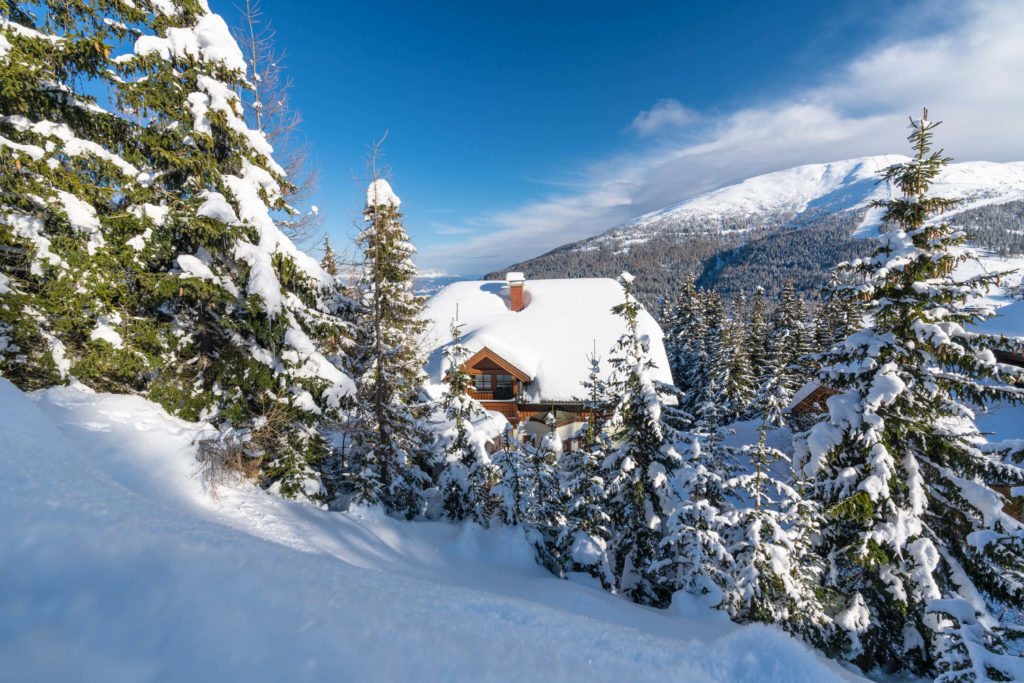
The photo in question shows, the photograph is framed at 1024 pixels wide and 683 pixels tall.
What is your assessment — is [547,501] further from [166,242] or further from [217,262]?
[166,242]

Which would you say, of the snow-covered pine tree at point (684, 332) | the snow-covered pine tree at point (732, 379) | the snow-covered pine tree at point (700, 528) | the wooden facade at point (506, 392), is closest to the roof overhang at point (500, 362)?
A: the wooden facade at point (506, 392)

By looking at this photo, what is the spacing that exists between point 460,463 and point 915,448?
30.2 ft

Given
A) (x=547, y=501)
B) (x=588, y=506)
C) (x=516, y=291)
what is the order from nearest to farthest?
(x=588, y=506) → (x=547, y=501) → (x=516, y=291)

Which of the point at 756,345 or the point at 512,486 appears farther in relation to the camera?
the point at 756,345

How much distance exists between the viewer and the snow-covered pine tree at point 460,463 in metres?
9.98

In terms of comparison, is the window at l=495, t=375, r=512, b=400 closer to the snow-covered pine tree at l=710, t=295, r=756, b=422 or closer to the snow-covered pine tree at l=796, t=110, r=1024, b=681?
the snow-covered pine tree at l=710, t=295, r=756, b=422

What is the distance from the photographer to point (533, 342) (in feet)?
79.7

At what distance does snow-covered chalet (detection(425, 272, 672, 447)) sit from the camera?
21812mm

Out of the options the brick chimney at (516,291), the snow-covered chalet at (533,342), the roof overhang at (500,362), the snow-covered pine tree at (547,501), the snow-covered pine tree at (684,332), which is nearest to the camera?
the snow-covered pine tree at (547,501)

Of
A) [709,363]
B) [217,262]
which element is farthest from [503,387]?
[217,262]

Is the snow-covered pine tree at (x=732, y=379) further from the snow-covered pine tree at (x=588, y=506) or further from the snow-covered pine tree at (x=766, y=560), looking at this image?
the snow-covered pine tree at (x=766, y=560)

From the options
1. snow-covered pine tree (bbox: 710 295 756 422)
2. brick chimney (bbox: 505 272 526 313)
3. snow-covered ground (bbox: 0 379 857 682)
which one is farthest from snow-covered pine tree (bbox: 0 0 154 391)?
snow-covered pine tree (bbox: 710 295 756 422)

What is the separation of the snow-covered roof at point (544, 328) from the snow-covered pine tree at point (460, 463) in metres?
8.16

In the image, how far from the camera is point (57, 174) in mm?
6477
